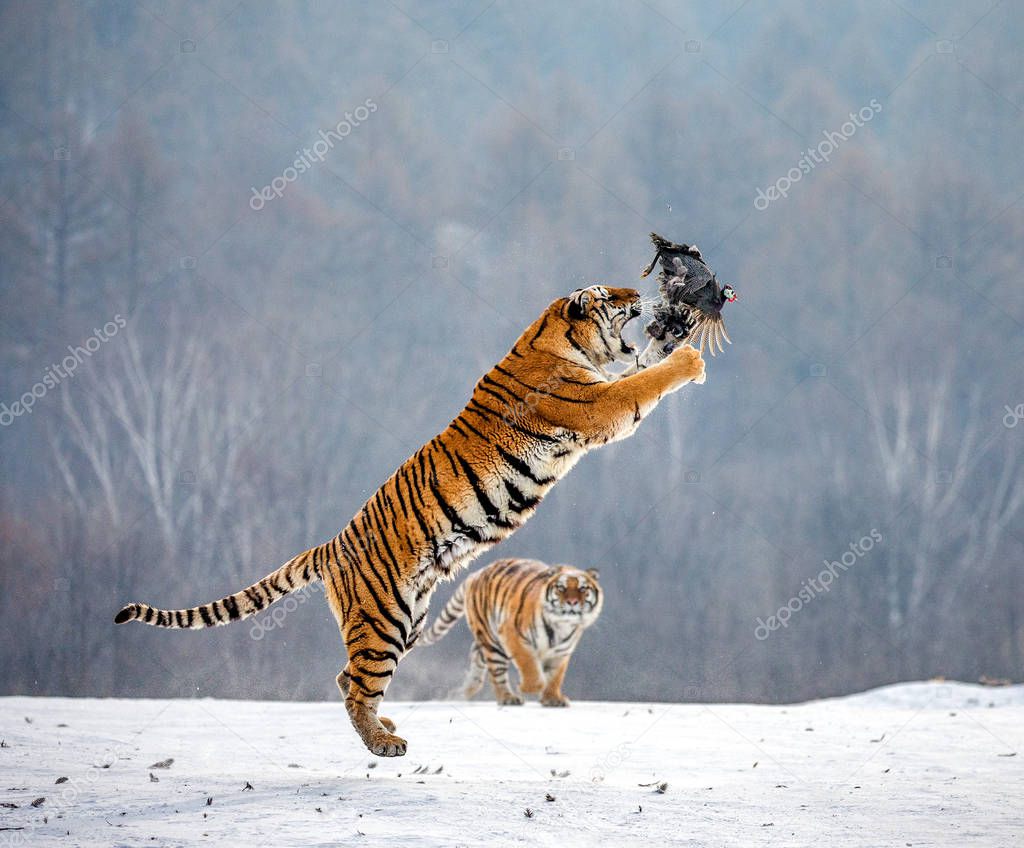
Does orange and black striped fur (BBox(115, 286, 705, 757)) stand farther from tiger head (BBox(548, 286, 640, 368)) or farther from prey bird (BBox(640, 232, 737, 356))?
prey bird (BBox(640, 232, 737, 356))

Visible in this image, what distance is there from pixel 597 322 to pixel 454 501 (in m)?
0.93

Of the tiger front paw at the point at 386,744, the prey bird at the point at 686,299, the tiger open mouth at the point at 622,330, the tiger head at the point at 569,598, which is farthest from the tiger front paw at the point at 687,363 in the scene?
the tiger head at the point at 569,598

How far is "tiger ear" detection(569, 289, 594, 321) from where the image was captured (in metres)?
4.23

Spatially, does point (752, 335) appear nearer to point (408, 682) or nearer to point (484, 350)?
point (484, 350)

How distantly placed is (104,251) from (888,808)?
14.2 m

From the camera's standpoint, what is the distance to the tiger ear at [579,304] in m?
4.23

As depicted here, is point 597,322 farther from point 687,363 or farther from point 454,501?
point 454,501

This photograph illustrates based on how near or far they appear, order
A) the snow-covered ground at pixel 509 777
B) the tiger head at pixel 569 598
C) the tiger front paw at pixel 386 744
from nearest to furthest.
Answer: the snow-covered ground at pixel 509 777 → the tiger front paw at pixel 386 744 → the tiger head at pixel 569 598

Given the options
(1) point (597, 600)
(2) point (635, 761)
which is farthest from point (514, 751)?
(1) point (597, 600)

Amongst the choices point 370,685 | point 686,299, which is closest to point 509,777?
point 370,685

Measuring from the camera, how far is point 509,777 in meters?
4.14

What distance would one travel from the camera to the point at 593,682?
14469 mm

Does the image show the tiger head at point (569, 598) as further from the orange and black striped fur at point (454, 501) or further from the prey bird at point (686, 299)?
the prey bird at point (686, 299)

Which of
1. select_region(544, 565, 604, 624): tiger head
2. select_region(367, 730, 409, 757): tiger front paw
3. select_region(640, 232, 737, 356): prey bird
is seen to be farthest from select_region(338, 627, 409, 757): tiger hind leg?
select_region(544, 565, 604, 624): tiger head
